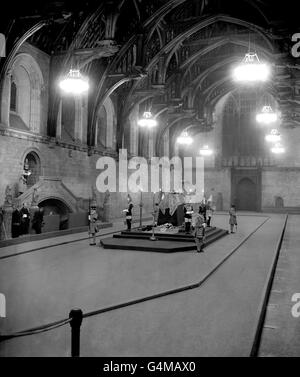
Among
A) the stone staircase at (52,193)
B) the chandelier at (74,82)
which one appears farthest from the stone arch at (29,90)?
the chandelier at (74,82)

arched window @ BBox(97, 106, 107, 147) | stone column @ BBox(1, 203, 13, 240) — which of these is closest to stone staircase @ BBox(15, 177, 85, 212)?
stone column @ BBox(1, 203, 13, 240)

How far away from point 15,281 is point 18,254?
3183 millimetres

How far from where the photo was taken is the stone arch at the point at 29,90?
1587 cm

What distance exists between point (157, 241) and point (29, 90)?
29.9 feet

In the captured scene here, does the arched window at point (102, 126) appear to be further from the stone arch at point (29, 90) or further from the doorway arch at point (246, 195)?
the doorway arch at point (246, 195)

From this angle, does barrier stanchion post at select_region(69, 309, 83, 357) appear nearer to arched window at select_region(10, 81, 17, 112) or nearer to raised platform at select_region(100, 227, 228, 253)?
raised platform at select_region(100, 227, 228, 253)

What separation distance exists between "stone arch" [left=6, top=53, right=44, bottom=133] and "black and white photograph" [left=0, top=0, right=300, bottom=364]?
57mm

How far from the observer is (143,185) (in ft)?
87.1

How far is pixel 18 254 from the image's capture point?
1040cm

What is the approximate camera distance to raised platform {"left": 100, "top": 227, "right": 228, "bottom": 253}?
1132cm

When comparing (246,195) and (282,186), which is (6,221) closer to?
(246,195)

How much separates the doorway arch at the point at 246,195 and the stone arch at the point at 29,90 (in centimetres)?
2215

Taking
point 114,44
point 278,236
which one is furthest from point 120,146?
point 278,236

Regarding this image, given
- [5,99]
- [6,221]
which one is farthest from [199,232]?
[5,99]
